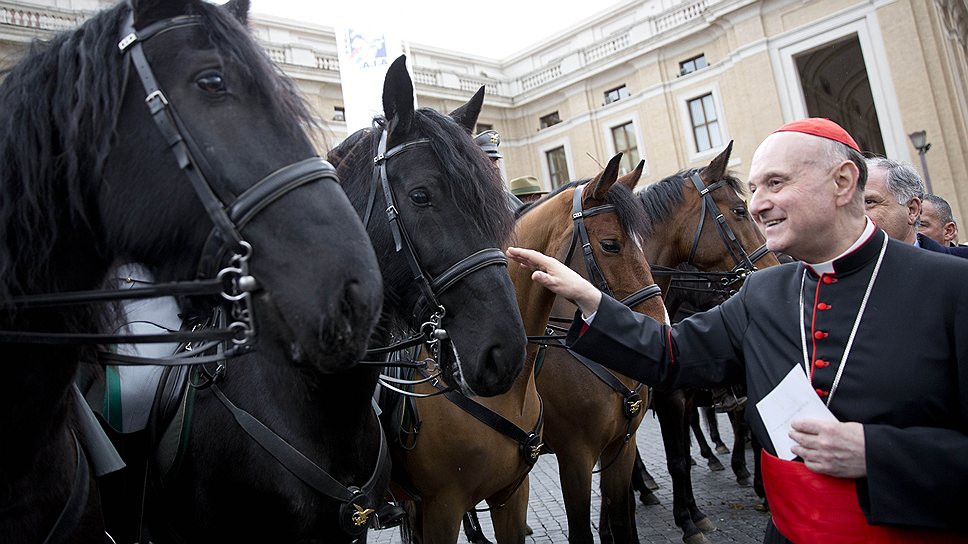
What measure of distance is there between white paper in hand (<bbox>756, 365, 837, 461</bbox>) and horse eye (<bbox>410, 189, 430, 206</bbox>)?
1.41 m

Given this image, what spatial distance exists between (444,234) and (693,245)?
12.7 ft

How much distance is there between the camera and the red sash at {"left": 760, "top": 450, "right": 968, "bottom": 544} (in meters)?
1.55

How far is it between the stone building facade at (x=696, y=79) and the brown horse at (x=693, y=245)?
1571 cm

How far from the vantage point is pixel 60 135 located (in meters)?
1.46

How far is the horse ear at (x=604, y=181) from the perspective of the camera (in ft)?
12.9

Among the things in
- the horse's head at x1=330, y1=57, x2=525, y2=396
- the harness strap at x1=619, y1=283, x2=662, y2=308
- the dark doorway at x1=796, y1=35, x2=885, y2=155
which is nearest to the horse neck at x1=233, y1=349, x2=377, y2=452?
the horse's head at x1=330, y1=57, x2=525, y2=396

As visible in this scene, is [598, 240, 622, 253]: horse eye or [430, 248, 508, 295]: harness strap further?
[598, 240, 622, 253]: horse eye

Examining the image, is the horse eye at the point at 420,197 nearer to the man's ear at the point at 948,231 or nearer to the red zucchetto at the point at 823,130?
the red zucchetto at the point at 823,130

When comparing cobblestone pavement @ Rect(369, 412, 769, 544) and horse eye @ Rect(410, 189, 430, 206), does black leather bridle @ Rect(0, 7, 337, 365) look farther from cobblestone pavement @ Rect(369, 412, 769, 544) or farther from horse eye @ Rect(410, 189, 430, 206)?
cobblestone pavement @ Rect(369, 412, 769, 544)

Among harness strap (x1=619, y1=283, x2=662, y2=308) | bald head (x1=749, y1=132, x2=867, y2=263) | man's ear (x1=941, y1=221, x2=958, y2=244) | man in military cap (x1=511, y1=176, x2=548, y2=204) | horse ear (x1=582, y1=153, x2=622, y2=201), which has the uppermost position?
man in military cap (x1=511, y1=176, x2=548, y2=204)

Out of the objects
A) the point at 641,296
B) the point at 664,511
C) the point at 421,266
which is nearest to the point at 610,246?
the point at 641,296

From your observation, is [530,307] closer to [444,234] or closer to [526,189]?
[444,234]

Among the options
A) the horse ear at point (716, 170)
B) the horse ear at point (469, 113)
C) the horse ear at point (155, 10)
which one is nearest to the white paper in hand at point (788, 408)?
the horse ear at point (469, 113)

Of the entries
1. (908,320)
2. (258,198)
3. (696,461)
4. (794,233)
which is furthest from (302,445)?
(696,461)
